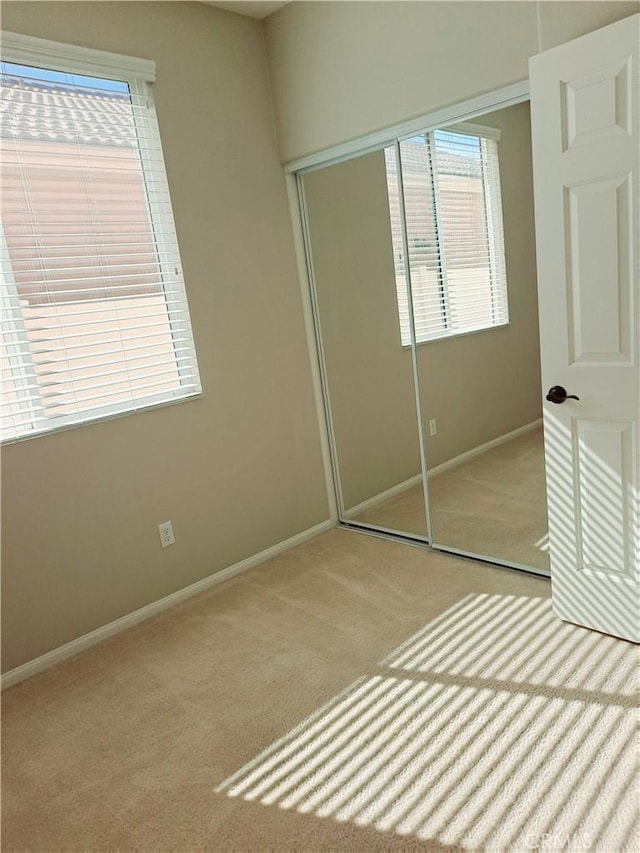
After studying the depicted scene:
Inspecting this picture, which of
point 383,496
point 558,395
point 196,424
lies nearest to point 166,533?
point 196,424

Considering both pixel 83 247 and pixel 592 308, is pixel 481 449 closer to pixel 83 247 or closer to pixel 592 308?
pixel 592 308

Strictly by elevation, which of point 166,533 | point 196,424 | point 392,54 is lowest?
point 166,533

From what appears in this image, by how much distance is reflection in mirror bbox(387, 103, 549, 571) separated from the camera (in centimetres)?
275

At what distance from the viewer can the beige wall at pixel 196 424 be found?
2.68 metres

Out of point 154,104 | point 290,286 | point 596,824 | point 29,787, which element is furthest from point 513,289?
point 29,787

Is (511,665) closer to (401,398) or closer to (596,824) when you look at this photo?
(596,824)

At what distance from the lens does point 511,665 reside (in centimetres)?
230

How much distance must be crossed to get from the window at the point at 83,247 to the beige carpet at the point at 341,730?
1.12m

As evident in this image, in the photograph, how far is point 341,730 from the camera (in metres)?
2.11

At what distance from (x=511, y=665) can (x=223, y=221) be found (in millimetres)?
2430

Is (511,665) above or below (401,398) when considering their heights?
below

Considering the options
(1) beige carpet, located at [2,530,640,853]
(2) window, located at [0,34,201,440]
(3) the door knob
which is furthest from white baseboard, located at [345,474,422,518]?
(2) window, located at [0,34,201,440]

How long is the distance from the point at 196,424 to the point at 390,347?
1.08 m

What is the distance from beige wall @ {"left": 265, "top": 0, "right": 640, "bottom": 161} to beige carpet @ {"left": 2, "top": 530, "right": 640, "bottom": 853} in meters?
2.16
